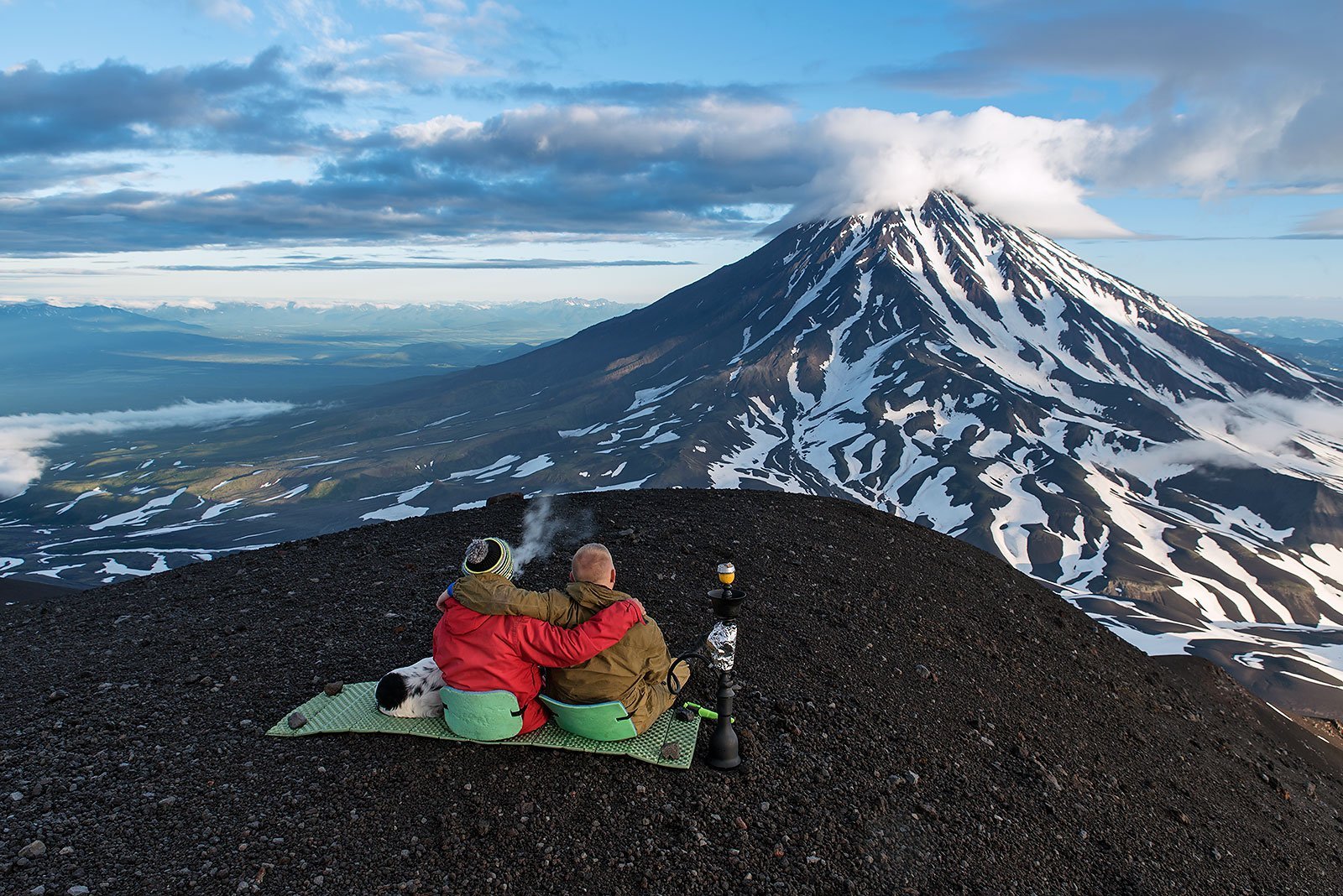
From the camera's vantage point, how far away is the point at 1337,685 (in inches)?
4461

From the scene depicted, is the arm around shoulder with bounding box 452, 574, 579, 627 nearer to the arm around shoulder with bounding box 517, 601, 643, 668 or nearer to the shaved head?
the arm around shoulder with bounding box 517, 601, 643, 668

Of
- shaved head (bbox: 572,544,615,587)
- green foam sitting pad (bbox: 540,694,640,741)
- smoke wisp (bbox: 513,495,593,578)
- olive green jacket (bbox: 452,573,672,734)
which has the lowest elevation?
smoke wisp (bbox: 513,495,593,578)

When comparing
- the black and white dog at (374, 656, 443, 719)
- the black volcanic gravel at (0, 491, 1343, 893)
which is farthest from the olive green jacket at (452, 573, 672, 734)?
the black and white dog at (374, 656, 443, 719)

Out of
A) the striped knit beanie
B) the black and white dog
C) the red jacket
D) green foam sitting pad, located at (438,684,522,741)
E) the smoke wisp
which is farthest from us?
the smoke wisp

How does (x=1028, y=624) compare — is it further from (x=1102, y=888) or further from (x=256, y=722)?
(x=256, y=722)

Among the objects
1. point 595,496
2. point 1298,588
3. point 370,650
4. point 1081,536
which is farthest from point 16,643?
point 1298,588

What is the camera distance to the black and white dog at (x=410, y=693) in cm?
789

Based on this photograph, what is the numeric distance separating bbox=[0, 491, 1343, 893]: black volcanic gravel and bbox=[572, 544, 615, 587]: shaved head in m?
1.88

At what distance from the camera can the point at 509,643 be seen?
7.31 meters

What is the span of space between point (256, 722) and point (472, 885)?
3.69 metres

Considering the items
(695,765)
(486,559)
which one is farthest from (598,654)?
(695,765)

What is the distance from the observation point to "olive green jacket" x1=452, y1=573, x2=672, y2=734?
7203mm

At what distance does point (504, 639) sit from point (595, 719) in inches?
51.3

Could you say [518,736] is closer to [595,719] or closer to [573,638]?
[595,719]
